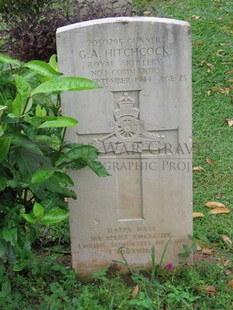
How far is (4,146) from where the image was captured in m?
2.81

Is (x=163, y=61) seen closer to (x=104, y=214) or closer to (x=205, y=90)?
(x=104, y=214)

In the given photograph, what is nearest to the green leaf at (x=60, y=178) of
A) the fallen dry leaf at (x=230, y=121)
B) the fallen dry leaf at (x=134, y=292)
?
the fallen dry leaf at (x=134, y=292)

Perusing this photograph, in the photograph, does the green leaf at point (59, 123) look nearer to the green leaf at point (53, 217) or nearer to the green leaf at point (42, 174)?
the green leaf at point (42, 174)

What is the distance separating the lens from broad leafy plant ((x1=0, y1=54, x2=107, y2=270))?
2818 mm

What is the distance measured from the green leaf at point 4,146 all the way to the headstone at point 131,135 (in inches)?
24.3

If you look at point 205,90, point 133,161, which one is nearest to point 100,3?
point 205,90

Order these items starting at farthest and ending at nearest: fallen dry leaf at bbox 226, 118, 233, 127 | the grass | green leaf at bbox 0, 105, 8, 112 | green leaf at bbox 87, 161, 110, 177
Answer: fallen dry leaf at bbox 226, 118, 233, 127
the grass
green leaf at bbox 87, 161, 110, 177
green leaf at bbox 0, 105, 8, 112

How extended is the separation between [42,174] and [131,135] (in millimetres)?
671

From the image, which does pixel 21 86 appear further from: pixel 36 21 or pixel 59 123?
pixel 36 21

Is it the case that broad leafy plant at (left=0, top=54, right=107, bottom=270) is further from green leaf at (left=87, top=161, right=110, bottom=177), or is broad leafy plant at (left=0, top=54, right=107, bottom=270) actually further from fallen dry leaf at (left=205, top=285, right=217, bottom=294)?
fallen dry leaf at (left=205, top=285, right=217, bottom=294)

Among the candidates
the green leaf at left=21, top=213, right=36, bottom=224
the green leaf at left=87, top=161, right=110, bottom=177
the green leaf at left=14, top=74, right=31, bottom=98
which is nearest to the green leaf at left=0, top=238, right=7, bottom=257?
the green leaf at left=21, top=213, right=36, bottom=224

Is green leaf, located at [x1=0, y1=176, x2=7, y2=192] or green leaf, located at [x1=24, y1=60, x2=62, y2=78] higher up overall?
green leaf, located at [x1=24, y1=60, x2=62, y2=78]

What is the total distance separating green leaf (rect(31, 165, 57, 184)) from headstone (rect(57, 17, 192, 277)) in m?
0.46

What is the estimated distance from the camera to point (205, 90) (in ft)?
21.3
